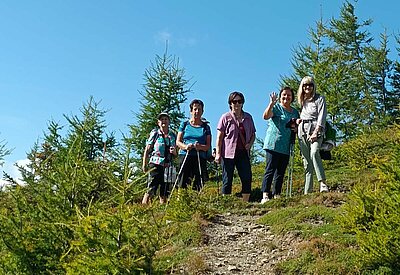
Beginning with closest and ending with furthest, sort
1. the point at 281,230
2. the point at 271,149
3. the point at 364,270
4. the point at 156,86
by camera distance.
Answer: the point at 364,270, the point at 281,230, the point at 271,149, the point at 156,86

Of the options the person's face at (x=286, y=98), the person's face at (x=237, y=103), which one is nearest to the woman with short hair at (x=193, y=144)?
the person's face at (x=237, y=103)

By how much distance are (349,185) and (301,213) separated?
3161mm

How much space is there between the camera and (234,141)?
32.1 ft

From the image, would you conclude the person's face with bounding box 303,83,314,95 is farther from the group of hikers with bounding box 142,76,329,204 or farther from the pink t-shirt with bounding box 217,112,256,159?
the pink t-shirt with bounding box 217,112,256,159

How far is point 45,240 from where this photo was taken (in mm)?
5504

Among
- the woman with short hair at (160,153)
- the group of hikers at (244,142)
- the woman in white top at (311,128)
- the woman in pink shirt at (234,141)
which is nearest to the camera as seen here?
the woman in white top at (311,128)

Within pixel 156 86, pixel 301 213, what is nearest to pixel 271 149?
pixel 301 213

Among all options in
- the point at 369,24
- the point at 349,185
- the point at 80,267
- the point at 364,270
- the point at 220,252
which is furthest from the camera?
the point at 369,24

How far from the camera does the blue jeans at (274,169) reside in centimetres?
975

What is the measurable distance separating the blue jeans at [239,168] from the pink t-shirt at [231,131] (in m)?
0.13

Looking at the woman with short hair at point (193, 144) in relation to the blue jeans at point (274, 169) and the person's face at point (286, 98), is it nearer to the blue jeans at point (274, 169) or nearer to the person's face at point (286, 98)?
the blue jeans at point (274, 169)

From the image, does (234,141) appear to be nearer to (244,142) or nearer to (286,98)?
(244,142)

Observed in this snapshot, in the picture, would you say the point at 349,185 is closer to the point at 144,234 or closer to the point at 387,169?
the point at 387,169

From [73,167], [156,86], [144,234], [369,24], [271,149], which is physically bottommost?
[144,234]
